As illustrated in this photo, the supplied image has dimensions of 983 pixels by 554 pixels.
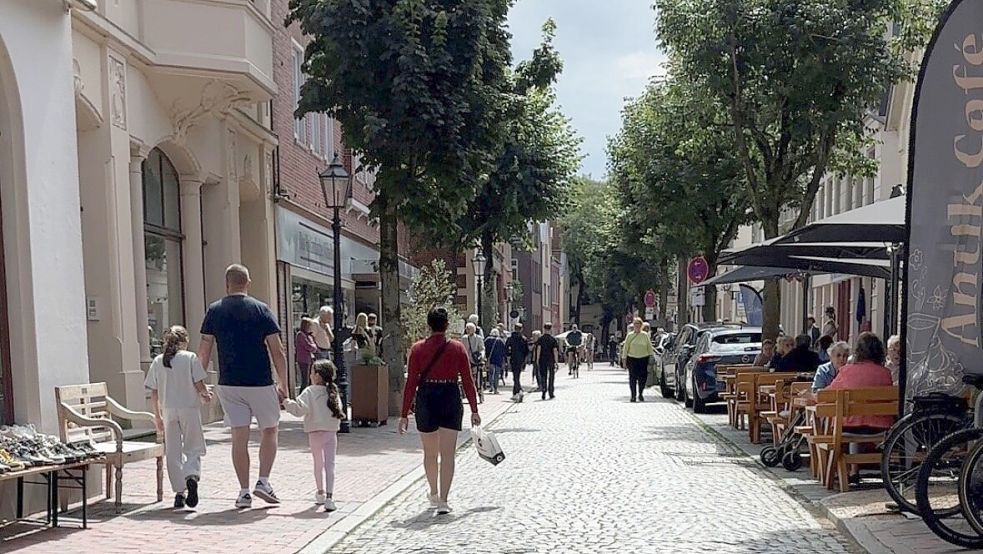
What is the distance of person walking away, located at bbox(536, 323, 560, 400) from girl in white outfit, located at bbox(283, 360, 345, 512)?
580 inches

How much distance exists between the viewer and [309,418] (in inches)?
357

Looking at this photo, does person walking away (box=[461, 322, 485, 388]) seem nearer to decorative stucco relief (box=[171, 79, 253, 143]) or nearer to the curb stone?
decorative stucco relief (box=[171, 79, 253, 143])

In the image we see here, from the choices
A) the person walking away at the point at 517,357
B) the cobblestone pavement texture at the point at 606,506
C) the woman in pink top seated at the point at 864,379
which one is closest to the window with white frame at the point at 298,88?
the person walking away at the point at 517,357

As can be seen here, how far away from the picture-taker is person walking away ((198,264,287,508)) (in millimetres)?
8719

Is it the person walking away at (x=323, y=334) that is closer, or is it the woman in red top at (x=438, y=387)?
the woman in red top at (x=438, y=387)

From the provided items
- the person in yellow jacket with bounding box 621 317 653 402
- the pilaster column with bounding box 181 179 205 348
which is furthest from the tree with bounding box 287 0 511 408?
the person in yellow jacket with bounding box 621 317 653 402

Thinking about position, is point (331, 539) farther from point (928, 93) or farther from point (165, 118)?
point (165, 118)

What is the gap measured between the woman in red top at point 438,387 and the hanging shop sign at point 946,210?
3.64 metres

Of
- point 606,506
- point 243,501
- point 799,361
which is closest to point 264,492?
point 243,501

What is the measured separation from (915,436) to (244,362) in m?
5.35

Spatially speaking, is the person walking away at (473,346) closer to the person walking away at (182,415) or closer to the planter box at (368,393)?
the planter box at (368,393)

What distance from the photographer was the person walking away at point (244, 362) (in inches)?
343

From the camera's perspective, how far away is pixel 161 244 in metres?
16.3

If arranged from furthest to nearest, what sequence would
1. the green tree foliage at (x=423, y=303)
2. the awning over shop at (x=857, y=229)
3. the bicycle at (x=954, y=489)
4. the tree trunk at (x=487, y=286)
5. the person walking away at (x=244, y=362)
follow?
1. the tree trunk at (x=487, y=286)
2. the green tree foliage at (x=423, y=303)
3. the awning over shop at (x=857, y=229)
4. the person walking away at (x=244, y=362)
5. the bicycle at (x=954, y=489)
